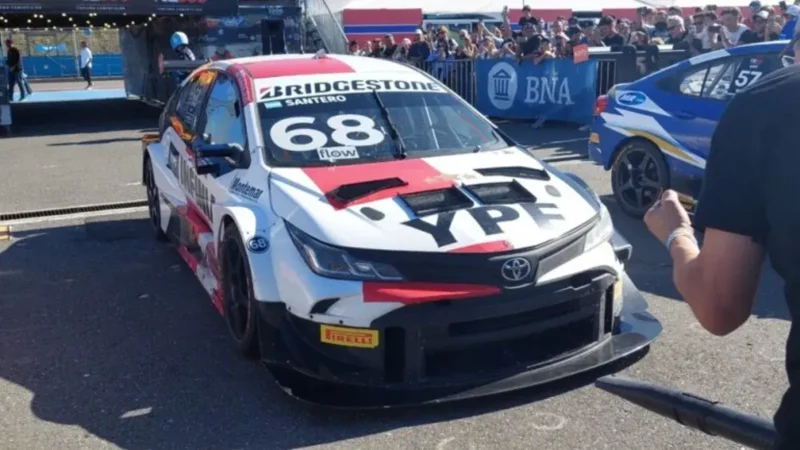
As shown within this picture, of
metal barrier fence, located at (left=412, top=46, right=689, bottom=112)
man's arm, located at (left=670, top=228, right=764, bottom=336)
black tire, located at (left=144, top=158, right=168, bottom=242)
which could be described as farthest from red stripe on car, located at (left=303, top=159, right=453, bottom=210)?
metal barrier fence, located at (left=412, top=46, right=689, bottom=112)

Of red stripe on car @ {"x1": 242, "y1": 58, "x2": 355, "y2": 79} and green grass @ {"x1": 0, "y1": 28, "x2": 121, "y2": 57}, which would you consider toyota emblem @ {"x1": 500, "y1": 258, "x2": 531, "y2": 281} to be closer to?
red stripe on car @ {"x1": 242, "y1": 58, "x2": 355, "y2": 79}

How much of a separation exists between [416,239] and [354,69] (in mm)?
2051

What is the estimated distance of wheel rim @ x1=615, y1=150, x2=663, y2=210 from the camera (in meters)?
7.50

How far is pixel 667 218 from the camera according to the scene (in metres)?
1.84

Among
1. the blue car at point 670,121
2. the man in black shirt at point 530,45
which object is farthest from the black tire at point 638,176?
the man in black shirt at point 530,45

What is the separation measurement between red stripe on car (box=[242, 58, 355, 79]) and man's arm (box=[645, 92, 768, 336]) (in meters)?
4.06

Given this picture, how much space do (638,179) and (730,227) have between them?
249 inches

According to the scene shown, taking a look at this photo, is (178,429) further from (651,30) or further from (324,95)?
(651,30)

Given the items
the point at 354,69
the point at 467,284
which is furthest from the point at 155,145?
the point at 467,284

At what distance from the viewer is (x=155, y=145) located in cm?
709

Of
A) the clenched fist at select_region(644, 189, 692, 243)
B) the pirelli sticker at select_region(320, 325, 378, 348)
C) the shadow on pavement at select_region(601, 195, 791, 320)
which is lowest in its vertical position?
the shadow on pavement at select_region(601, 195, 791, 320)

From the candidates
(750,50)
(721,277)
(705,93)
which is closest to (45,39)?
(705,93)

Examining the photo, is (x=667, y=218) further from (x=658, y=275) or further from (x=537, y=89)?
(x=537, y=89)

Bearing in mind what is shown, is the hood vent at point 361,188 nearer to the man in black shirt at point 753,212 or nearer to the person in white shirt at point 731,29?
the man in black shirt at point 753,212
